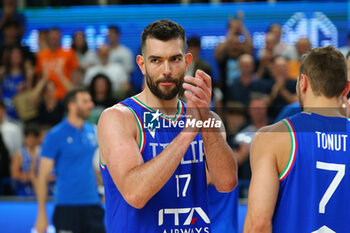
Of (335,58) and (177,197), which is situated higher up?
(335,58)

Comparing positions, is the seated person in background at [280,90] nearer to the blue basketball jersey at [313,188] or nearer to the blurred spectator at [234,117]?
the blurred spectator at [234,117]

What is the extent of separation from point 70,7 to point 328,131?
27.1 ft

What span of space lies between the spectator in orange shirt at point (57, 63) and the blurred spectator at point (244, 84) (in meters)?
2.93

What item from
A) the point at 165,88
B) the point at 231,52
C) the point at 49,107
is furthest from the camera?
the point at 49,107

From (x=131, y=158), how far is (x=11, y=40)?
818cm

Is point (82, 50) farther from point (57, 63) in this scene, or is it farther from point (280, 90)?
point (280, 90)

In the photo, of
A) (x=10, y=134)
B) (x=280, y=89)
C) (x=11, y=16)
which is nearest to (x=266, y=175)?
(x=280, y=89)

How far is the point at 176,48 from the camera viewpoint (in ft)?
10.5

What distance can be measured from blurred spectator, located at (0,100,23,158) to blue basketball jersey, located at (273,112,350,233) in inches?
256

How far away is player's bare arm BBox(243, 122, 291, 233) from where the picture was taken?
9.46 ft

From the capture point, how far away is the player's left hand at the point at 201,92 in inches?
111

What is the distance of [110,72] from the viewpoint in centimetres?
933

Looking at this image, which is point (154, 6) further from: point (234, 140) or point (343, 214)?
point (343, 214)

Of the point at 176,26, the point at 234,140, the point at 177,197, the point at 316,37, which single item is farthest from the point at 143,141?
the point at 316,37
